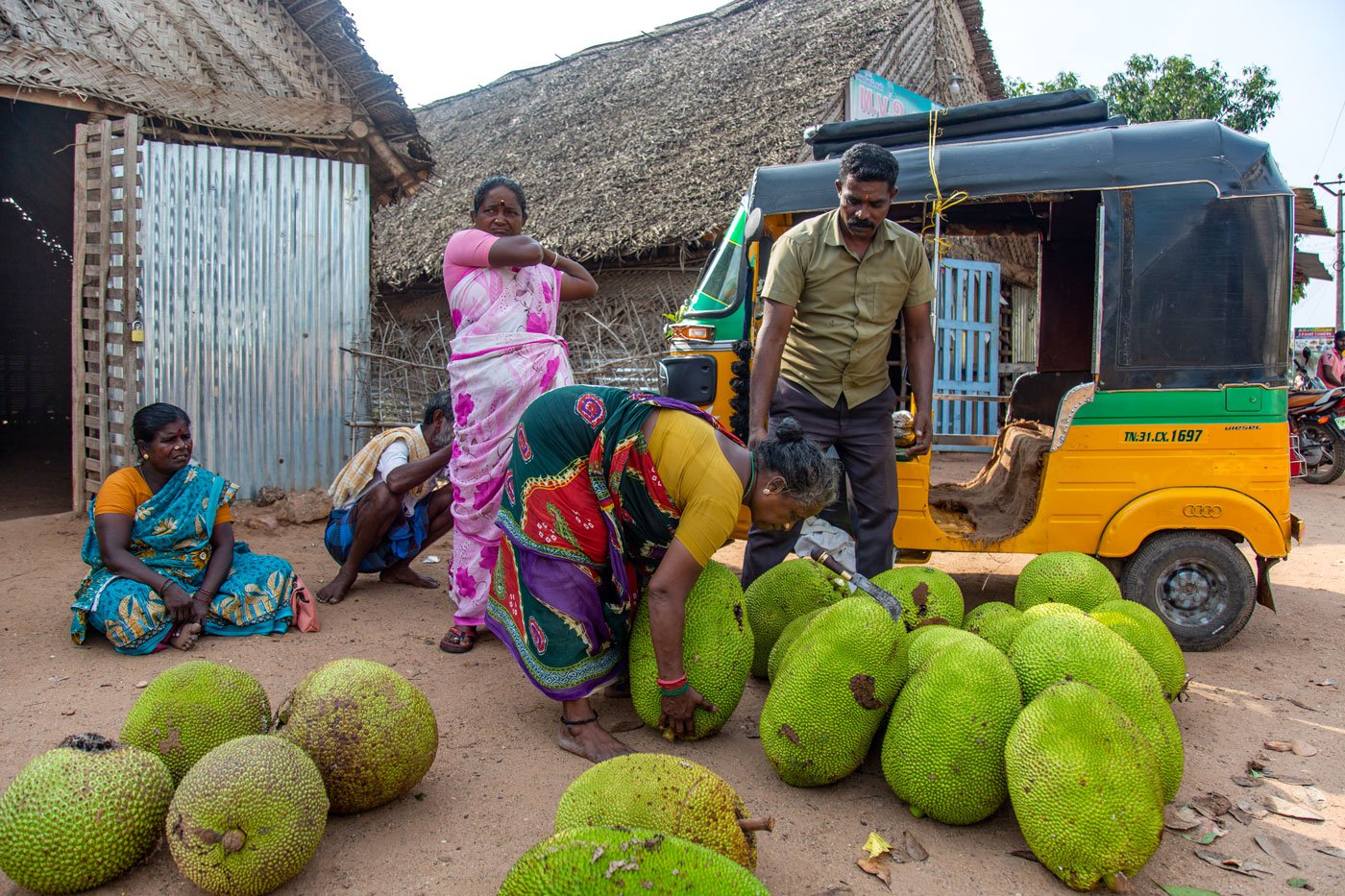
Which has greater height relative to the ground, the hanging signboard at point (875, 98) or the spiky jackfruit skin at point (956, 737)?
the hanging signboard at point (875, 98)

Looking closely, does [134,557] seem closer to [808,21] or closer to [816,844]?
[816,844]

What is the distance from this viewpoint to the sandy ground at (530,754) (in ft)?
6.82

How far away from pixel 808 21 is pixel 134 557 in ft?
38.7

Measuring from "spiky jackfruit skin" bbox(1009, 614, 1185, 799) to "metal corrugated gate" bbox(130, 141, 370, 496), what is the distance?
6357 mm

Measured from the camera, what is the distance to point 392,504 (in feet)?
14.6

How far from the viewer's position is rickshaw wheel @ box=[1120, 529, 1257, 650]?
3.85 meters

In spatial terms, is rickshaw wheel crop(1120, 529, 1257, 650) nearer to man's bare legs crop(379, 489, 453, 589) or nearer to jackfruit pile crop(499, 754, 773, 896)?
jackfruit pile crop(499, 754, 773, 896)

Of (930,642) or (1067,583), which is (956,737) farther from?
(1067,583)

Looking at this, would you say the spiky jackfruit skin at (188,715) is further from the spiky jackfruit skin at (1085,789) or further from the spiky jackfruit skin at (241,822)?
the spiky jackfruit skin at (1085,789)

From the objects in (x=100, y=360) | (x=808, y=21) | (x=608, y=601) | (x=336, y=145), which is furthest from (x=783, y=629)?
(x=808, y=21)

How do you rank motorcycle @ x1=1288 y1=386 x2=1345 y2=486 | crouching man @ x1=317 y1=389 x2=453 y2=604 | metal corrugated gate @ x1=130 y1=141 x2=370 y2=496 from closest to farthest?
crouching man @ x1=317 y1=389 x2=453 y2=604 → metal corrugated gate @ x1=130 y1=141 x2=370 y2=496 → motorcycle @ x1=1288 y1=386 x2=1345 y2=486

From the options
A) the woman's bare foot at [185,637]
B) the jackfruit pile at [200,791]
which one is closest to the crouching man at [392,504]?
the woman's bare foot at [185,637]

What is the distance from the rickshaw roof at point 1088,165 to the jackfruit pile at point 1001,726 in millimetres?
2177

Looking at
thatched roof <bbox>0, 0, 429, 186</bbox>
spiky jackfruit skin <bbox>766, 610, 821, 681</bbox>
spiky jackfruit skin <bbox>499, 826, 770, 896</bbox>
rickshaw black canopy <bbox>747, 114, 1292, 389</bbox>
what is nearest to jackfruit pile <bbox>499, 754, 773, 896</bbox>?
spiky jackfruit skin <bbox>499, 826, 770, 896</bbox>
